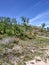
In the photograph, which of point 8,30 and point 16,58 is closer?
point 16,58

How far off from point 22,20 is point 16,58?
2538 cm

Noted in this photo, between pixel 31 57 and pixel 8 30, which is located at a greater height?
pixel 8 30

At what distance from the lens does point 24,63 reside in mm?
8195

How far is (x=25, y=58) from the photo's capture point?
9.02 metres

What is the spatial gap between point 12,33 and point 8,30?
0.92m

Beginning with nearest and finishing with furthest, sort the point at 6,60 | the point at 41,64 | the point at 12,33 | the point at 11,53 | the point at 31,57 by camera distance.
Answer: the point at 41,64 < the point at 6,60 < the point at 31,57 < the point at 11,53 < the point at 12,33

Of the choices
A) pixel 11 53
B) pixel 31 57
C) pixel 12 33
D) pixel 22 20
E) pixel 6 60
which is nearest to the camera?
pixel 6 60

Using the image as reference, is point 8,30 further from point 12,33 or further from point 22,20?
point 22,20

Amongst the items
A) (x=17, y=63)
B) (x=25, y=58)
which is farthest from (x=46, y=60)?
(x=17, y=63)

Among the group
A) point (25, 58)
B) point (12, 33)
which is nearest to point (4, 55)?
point (25, 58)

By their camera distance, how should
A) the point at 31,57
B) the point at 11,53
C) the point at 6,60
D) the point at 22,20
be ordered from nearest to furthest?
the point at 6,60, the point at 31,57, the point at 11,53, the point at 22,20

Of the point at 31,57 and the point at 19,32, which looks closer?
the point at 31,57

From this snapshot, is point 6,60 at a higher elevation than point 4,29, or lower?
lower

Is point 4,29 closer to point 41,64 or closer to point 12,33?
point 12,33
